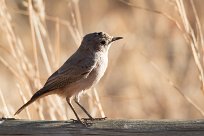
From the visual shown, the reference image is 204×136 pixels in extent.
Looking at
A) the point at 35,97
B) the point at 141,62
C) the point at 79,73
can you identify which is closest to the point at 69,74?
the point at 79,73

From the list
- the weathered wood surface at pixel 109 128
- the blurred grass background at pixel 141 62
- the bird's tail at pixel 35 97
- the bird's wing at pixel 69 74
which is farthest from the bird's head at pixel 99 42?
the blurred grass background at pixel 141 62

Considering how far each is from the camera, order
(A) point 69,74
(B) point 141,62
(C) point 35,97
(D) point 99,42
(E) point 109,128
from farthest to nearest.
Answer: (B) point 141,62, (D) point 99,42, (A) point 69,74, (C) point 35,97, (E) point 109,128

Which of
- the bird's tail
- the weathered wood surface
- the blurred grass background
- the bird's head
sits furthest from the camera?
the blurred grass background

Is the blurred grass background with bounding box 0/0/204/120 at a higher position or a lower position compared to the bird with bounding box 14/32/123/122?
lower

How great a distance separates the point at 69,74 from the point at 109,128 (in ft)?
2.95

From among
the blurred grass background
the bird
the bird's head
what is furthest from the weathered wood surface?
the blurred grass background

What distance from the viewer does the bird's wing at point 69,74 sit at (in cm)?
404

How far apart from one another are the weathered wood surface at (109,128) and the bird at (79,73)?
1.82 feet

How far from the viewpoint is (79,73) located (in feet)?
13.6

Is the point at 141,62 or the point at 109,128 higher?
the point at 109,128

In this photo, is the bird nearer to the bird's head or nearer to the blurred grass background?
the bird's head

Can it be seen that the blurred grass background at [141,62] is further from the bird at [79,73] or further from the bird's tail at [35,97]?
the bird's tail at [35,97]

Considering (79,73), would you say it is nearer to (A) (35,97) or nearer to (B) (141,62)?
(A) (35,97)

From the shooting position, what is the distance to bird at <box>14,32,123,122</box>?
13.3 feet
